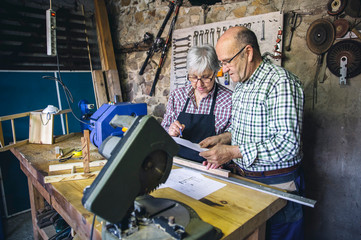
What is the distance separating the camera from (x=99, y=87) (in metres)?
3.98

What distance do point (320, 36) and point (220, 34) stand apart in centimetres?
111

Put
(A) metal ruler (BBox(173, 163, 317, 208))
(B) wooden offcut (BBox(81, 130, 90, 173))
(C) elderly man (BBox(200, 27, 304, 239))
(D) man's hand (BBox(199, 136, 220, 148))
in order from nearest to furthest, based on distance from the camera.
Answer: (A) metal ruler (BBox(173, 163, 317, 208)) → (C) elderly man (BBox(200, 27, 304, 239)) → (B) wooden offcut (BBox(81, 130, 90, 173)) → (D) man's hand (BBox(199, 136, 220, 148))

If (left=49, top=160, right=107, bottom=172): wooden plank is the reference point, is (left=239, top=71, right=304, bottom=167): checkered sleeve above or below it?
above

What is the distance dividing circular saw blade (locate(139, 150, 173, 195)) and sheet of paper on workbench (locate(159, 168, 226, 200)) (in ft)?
1.30

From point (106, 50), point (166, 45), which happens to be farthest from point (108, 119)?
point (106, 50)

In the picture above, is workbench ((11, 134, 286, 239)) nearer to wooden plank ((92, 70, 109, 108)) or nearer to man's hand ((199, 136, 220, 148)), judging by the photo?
man's hand ((199, 136, 220, 148))

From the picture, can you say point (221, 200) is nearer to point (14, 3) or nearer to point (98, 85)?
point (98, 85)

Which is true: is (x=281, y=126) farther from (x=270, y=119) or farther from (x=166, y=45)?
(x=166, y=45)

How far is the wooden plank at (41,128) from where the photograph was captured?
7.78 ft

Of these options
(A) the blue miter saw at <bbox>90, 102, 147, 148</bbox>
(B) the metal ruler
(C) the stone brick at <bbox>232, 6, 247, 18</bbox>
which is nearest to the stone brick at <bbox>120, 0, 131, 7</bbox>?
(C) the stone brick at <bbox>232, 6, 247, 18</bbox>

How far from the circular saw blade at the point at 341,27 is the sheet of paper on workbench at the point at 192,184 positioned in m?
1.74

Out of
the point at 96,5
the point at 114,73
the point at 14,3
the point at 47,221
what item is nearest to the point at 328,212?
the point at 47,221

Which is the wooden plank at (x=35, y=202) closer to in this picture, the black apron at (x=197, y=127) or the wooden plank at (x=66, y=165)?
the wooden plank at (x=66, y=165)

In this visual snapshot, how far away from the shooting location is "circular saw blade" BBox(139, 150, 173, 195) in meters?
0.71
